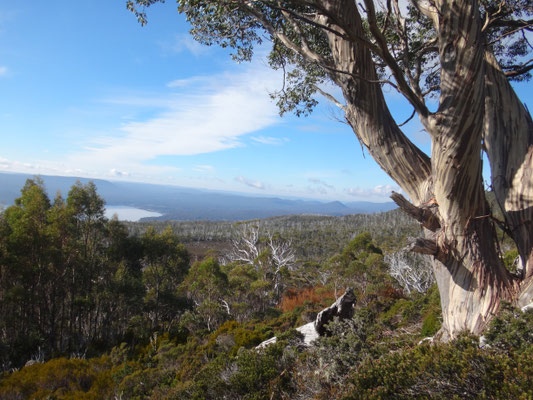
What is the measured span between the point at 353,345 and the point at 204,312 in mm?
10688

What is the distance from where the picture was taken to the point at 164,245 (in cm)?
1475

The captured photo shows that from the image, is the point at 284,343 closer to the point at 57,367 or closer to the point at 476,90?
the point at 476,90

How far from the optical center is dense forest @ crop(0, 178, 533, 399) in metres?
2.18

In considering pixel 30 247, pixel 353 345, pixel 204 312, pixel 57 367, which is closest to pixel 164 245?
pixel 204 312

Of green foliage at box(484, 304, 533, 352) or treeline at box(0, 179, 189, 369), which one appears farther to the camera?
treeline at box(0, 179, 189, 369)

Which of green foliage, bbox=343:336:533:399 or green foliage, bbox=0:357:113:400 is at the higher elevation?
green foliage, bbox=343:336:533:399

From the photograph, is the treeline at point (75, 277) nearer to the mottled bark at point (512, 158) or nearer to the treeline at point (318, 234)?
the treeline at point (318, 234)

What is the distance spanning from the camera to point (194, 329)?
12.6 m

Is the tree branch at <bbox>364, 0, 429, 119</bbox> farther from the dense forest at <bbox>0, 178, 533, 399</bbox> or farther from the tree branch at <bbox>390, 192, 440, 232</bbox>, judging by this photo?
the dense forest at <bbox>0, 178, 533, 399</bbox>

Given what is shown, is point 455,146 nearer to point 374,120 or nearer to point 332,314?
point 374,120

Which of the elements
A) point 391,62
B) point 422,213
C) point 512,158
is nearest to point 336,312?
point 422,213

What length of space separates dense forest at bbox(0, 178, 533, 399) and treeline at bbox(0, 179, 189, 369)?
6cm

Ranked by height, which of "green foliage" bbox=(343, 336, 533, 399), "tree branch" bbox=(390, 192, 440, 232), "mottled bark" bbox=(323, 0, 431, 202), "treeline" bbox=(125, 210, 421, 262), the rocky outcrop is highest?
"mottled bark" bbox=(323, 0, 431, 202)

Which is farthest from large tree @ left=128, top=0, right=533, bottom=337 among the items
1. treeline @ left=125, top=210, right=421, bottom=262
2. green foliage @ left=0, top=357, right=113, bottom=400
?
treeline @ left=125, top=210, right=421, bottom=262
